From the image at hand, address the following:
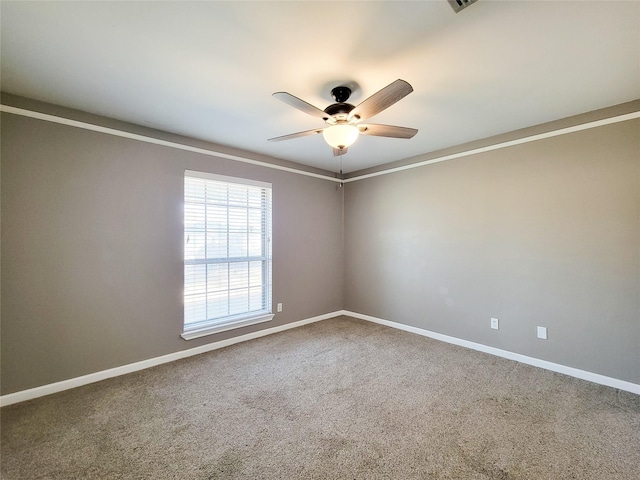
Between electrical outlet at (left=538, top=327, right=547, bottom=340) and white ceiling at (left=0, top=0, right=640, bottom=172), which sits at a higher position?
white ceiling at (left=0, top=0, right=640, bottom=172)

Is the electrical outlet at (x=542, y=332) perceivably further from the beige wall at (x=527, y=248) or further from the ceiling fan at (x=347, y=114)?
the ceiling fan at (x=347, y=114)

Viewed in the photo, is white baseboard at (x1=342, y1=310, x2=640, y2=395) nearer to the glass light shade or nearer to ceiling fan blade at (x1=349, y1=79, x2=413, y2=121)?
the glass light shade

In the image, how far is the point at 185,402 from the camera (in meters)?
2.25

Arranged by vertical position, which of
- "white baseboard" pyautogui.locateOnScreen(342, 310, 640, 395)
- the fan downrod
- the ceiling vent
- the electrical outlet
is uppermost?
the ceiling vent

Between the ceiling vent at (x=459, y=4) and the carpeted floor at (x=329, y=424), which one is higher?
the ceiling vent at (x=459, y=4)

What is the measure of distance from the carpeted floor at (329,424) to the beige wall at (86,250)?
1.12 ft

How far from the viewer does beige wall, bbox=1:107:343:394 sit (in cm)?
228

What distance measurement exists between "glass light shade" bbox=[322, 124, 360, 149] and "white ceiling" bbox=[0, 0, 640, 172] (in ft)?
1.11

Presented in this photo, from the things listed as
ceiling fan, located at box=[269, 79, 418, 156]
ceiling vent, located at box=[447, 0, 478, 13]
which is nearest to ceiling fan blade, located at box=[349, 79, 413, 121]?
ceiling fan, located at box=[269, 79, 418, 156]

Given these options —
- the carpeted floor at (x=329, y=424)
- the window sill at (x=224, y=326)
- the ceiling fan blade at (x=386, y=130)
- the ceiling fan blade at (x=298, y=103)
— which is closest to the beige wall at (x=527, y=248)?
the carpeted floor at (x=329, y=424)

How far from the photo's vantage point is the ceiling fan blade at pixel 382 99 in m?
1.60

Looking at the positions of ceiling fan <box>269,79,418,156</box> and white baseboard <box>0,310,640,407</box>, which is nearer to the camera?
ceiling fan <box>269,79,418,156</box>

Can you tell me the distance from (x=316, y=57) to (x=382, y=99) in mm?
513

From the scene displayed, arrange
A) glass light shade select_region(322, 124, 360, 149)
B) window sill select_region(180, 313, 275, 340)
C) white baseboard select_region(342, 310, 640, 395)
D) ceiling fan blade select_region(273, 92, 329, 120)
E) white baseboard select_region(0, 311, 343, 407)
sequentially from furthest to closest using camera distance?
window sill select_region(180, 313, 275, 340)
white baseboard select_region(342, 310, 640, 395)
white baseboard select_region(0, 311, 343, 407)
glass light shade select_region(322, 124, 360, 149)
ceiling fan blade select_region(273, 92, 329, 120)
